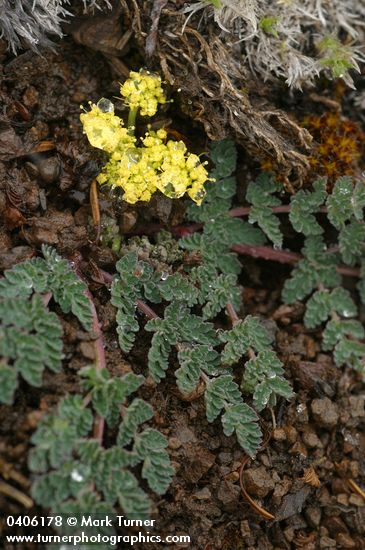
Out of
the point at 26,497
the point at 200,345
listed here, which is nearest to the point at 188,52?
the point at 200,345

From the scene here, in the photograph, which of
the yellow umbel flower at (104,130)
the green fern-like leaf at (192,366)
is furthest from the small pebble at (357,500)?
the yellow umbel flower at (104,130)

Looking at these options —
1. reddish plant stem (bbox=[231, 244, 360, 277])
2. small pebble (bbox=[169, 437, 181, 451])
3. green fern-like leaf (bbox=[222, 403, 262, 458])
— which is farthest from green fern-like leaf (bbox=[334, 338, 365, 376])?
small pebble (bbox=[169, 437, 181, 451])

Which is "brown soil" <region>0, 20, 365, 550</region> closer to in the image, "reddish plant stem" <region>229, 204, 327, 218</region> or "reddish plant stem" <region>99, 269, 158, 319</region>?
"reddish plant stem" <region>99, 269, 158, 319</region>

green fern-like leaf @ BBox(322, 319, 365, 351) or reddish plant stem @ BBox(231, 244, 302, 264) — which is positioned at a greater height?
reddish plant stem @ BBox(231, 244, 302, 264)

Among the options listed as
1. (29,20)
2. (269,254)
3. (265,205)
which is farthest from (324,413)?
(29,20)

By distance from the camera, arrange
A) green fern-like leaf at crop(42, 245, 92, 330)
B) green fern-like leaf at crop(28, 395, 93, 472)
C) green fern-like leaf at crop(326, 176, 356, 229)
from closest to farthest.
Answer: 1. green fern-like leaf at crop(28, 395, 93, 472)
2. green fern-like leaf at crop(42, 245, 92, 330)
3. green fern-like leaf at crop(326, 176, 356, 229)

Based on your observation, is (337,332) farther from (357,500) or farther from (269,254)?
(357,500)
